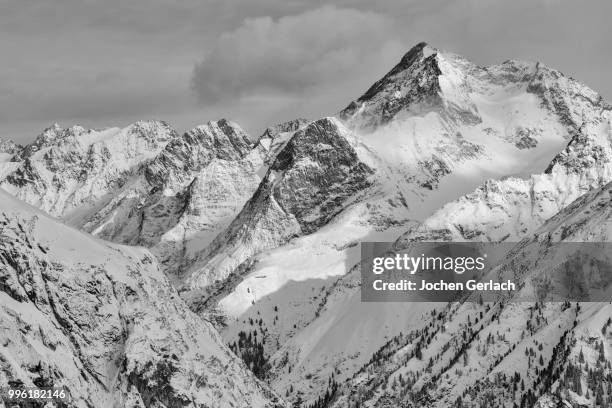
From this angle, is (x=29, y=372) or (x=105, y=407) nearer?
(x=29, y=372)

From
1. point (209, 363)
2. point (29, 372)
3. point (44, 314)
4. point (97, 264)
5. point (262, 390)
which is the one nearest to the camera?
point (29, 372)

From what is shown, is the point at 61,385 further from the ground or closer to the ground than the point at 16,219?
closer to the ground

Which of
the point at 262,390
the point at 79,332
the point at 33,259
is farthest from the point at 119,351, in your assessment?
the point at 262,390

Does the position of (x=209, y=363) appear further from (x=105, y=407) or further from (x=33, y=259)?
(x=33, y=259)

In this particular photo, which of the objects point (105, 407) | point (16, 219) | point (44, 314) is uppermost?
point (16, 219)

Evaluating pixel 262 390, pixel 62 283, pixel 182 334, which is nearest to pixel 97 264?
pixel 62 283

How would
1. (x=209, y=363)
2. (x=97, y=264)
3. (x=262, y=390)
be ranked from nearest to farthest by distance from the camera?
(x=97, y=264), (x=209, y=363), (x=262, y=390)
